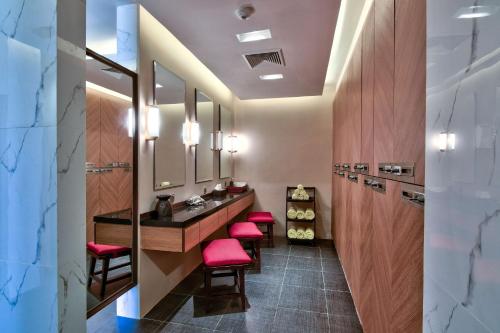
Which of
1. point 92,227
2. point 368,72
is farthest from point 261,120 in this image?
point 92,227

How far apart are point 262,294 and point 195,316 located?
0.73 m

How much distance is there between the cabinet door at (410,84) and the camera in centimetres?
99

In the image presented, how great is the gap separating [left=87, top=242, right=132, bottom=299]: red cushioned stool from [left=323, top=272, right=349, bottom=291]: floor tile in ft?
6.89

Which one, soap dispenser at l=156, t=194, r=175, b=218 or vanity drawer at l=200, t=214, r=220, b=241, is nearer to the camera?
soap dispenser at l=156, t=194, r=175, b=218

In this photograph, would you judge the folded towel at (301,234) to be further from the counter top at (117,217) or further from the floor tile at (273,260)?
the counter top at (117,217)

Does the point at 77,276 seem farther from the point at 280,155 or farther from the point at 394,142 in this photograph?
the point at 280,155

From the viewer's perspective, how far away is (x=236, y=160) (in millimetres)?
4812

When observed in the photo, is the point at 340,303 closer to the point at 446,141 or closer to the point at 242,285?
the point at 242,285

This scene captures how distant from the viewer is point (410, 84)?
109 cm

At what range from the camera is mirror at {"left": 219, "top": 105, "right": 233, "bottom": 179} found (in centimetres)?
412

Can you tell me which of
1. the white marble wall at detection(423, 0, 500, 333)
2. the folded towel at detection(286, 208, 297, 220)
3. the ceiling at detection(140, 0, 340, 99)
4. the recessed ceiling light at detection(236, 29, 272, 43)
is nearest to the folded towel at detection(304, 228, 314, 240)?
the folded towel at detection(286, 208, 297, 220)

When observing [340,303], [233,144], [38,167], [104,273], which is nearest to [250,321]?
[340,303]

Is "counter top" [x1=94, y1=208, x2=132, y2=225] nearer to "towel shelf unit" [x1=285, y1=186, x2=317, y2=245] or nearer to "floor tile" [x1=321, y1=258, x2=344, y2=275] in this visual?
"floor tile" [x1=321, y1=258, x2=344, y2=275]

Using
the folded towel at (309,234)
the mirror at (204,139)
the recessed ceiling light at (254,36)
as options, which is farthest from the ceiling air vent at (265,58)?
the folded towel at (309,234)
